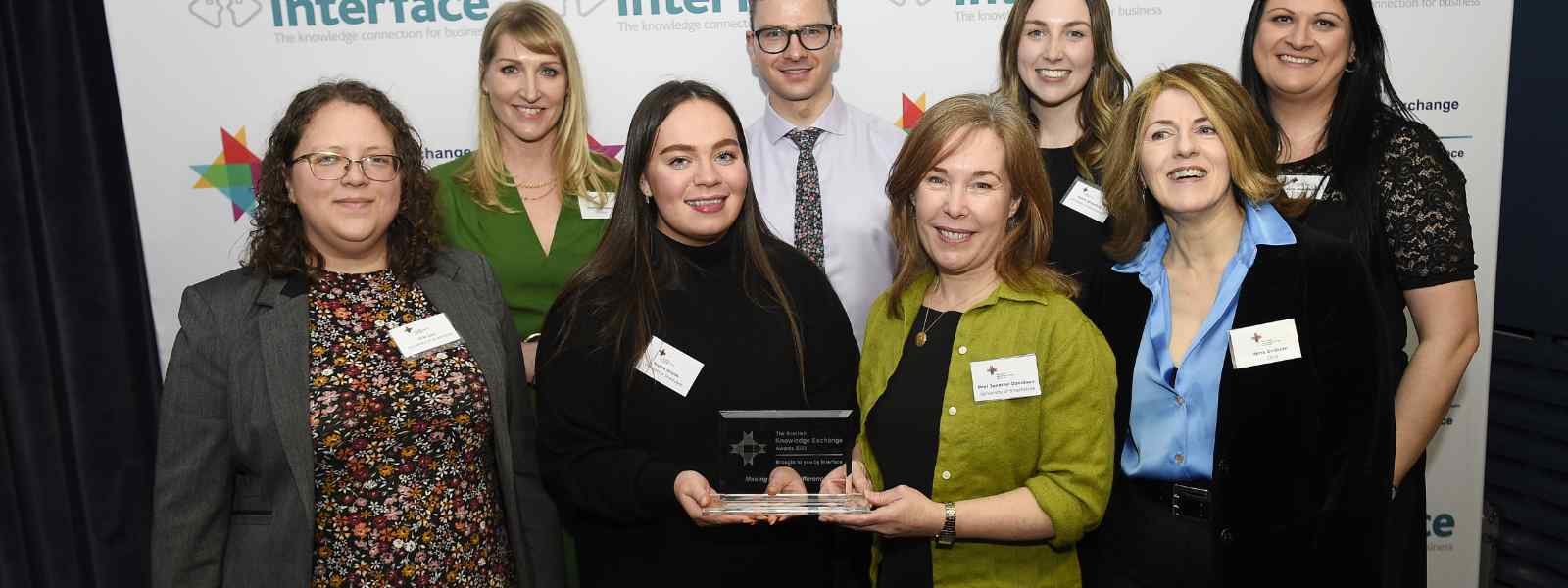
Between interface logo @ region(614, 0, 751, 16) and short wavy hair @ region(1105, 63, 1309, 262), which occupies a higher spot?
interface logo @ region(614, 0, 751, 16)

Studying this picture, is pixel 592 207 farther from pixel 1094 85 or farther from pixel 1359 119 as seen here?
pixel 1359 119

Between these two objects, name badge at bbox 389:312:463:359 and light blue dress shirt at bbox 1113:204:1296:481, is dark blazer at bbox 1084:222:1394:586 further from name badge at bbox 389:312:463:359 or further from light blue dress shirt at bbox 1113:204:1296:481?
name badge at bbox 389:312:463:359

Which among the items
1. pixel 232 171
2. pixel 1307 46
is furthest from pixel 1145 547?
pixel 232 171

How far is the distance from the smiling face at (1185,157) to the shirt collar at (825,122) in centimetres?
141

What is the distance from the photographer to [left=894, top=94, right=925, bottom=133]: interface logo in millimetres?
3926

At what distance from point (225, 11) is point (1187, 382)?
12.5 ft

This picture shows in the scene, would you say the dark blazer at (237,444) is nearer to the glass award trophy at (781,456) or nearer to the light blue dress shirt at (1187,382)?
the glass award trophy at (781,456)

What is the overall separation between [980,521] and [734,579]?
1.98 feet

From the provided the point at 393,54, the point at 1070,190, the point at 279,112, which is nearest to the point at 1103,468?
the point at 1070,190

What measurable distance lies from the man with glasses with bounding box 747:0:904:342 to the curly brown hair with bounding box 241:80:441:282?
50.6 inches

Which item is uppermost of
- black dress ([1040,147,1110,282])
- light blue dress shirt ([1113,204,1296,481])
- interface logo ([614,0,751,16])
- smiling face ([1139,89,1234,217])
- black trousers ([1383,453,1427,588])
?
interface logo ([614,0,751,16])

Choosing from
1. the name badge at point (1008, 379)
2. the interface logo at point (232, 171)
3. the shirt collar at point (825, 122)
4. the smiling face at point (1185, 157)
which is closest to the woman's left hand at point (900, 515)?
the name badge at point (1008, 379)

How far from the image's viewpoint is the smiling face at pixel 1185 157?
2137mm

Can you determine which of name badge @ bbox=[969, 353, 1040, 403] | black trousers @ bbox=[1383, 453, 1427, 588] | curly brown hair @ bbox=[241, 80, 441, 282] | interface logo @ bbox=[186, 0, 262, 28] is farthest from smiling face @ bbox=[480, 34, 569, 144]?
black trousers @ bbox=[1383, 453, 1427, 588]
